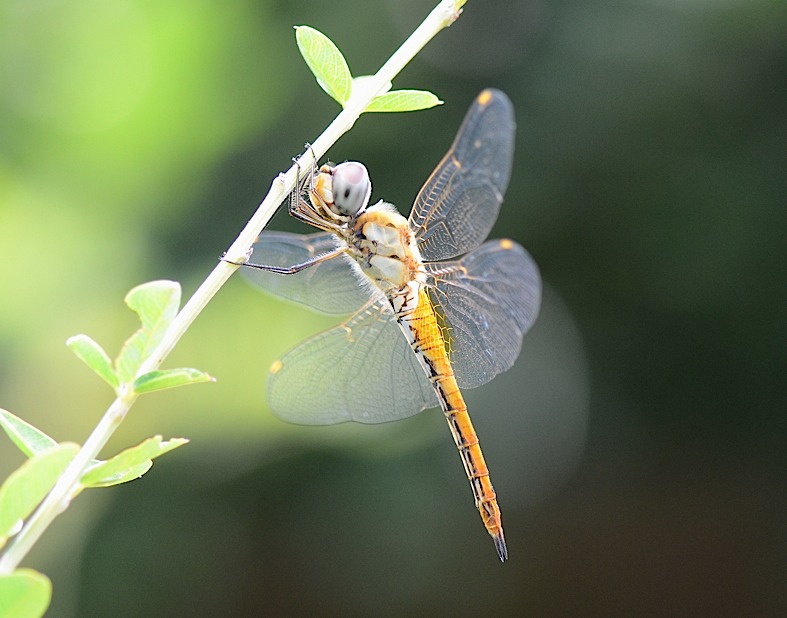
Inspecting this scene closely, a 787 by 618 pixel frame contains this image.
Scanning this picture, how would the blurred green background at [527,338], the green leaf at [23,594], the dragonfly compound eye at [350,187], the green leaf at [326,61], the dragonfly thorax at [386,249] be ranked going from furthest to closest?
the blurred green background at [527,338], the dragonfly thorax at [386,249], the dragonfly compound eye at [350,187], the green leaf at [326,61], the green leaf at [23,594]

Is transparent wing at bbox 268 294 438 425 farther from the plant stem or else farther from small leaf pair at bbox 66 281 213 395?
small leaf pair at bbox 66 281 213 395

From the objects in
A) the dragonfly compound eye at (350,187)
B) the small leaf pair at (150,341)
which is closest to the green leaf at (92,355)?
the small leaf pair at (150,341)

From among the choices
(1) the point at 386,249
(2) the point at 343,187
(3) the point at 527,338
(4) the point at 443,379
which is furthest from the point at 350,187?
(3) the point at 527,338

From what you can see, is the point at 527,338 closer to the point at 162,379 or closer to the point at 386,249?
the point at 386,249

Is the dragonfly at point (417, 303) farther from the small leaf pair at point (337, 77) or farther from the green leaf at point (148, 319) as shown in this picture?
the green leaf at point (148, 319)

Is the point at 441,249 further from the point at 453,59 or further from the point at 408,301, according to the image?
the point at 453,59
